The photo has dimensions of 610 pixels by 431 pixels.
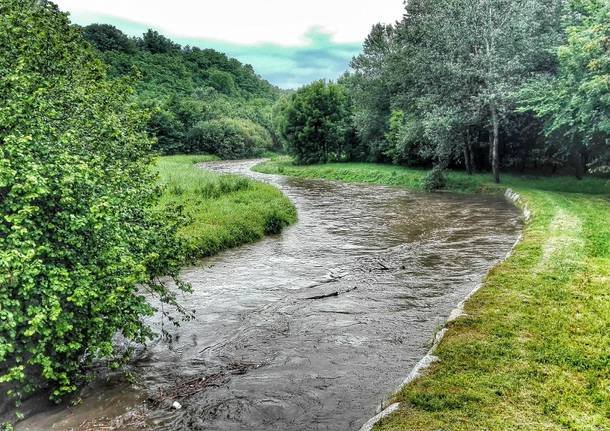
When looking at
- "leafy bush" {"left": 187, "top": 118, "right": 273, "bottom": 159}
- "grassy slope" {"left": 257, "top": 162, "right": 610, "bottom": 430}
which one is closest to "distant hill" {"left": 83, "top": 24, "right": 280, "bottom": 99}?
"leafy bush" {"left": 187, "top": 118, "right": 273, "bottom": 159}

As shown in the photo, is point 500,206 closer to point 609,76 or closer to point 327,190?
point 609,76

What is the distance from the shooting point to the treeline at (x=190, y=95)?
81.3 m

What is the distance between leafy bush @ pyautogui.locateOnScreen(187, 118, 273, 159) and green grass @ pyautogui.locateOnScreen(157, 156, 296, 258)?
2245 inches

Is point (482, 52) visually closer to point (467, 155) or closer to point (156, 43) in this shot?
point (467, 155)

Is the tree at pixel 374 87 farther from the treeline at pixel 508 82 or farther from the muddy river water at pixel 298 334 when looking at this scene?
the muddy river water at pixel 298 334

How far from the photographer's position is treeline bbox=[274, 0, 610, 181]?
21812 millimetres

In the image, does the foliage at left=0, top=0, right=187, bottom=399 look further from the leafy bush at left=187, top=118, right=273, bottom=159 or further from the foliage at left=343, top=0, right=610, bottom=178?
the leafy bush at left=187, top=118, right=273, bottom=159

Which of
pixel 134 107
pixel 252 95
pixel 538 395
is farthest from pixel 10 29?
pixel 252 95

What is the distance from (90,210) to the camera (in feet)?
19.4

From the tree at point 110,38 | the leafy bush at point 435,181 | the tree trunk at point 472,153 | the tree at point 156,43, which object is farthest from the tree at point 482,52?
the tree at point 156,43

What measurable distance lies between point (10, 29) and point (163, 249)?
416 cm

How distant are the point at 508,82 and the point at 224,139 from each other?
63.4 meters

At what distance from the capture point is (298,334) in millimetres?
9305

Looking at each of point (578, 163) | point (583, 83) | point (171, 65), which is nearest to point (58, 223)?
point (583, 83)
